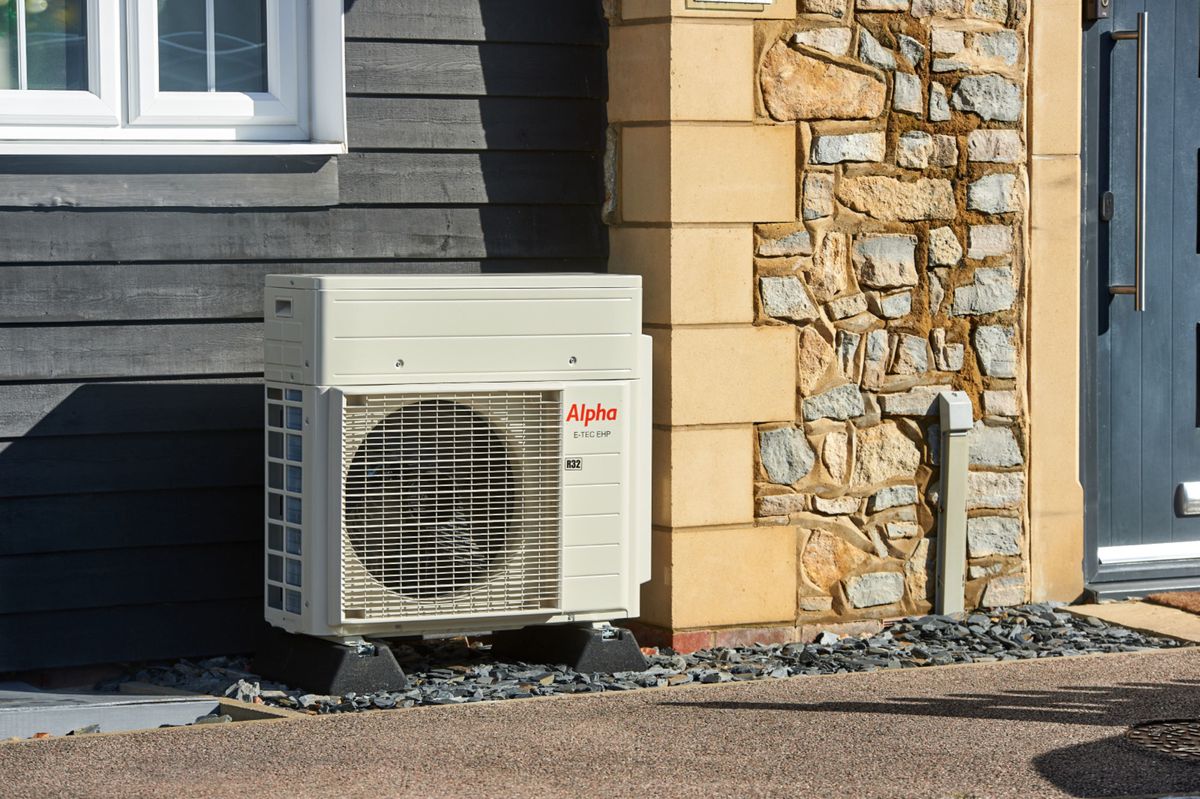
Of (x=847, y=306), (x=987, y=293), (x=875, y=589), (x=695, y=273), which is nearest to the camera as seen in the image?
(x=695, y=273)

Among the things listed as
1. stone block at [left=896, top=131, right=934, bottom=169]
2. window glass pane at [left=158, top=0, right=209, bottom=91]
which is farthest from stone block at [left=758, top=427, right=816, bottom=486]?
window glass pane at [left=158, top=0, right=209, bottom=91]

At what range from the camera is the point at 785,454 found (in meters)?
6.31

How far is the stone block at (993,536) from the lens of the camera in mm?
6633

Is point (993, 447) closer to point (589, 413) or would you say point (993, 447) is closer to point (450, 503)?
point (589, 413)

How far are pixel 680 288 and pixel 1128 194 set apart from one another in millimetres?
1752

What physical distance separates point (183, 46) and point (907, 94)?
2.18m

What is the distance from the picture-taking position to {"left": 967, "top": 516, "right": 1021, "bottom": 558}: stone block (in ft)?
21.8

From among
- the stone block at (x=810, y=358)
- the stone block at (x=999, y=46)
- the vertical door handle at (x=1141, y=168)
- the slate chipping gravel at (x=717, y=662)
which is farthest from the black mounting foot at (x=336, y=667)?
the vertical door handle at (x=1141, y=168)

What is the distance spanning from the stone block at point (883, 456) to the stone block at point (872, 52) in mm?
1101

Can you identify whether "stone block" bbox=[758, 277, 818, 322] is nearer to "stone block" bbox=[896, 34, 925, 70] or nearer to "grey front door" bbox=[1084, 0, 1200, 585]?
"stone block" bbox=[896, 34, 925, 70]

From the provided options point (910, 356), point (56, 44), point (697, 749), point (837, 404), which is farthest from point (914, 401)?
point (56, 44)

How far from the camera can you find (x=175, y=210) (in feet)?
19.3

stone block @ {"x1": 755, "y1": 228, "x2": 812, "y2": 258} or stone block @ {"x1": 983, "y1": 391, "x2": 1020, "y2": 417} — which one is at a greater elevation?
stone block @ {"x1": 755, "y1": 228, "x2": 812, "y2": 258}

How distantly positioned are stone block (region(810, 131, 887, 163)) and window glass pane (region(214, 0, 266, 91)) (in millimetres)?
1662
